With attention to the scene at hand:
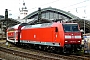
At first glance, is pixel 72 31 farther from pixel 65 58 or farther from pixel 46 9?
pixel 46 9

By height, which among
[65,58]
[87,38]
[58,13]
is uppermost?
[58,13]

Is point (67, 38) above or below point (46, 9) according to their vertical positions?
below

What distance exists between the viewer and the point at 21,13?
536ft

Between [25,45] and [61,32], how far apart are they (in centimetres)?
1362

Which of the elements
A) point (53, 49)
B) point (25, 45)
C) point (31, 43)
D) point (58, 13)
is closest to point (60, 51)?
point (53, 49)

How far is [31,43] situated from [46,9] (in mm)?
93993

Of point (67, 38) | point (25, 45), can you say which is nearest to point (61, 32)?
point (67, 38)

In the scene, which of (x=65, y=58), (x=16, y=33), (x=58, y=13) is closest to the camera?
(x=65, y=58)

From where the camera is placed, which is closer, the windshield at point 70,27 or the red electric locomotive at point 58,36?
the red electric locomotive at point 58,36

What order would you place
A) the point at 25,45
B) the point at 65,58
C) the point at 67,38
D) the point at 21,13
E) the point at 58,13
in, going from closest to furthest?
1. the point at 65,58
2. the point at 67,38
3. the point at 25,45
4. the point at 58,13
5. the point at 21,13

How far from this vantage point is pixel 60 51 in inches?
950

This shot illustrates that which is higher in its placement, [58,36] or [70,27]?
[70,27]

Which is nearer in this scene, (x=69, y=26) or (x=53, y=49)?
(x=69, y=26)

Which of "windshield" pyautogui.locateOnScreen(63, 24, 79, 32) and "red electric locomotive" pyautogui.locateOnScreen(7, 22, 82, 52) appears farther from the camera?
"windshield" pyautogui.locateOnScreen(63, 24, 79, 32)
